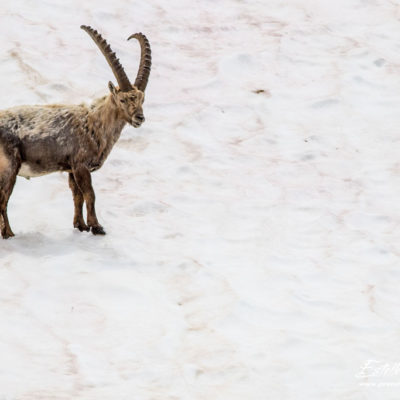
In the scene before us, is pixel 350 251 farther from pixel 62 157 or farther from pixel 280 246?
pixel 62 157

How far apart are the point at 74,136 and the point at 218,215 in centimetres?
244

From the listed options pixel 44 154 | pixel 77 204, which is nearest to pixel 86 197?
pixel 77 204

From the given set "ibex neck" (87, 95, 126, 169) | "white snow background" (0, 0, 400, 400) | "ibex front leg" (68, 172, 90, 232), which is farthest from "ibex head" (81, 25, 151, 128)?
"white snow background" (0, 0, 400, 400)

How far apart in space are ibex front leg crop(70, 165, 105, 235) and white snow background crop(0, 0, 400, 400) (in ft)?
0.57

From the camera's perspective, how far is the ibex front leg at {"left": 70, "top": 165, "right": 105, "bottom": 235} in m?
12.6

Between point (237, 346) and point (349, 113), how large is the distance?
7.37m

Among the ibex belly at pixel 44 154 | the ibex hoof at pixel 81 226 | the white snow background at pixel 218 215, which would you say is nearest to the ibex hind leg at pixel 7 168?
the ibex belly at pixel 44 154

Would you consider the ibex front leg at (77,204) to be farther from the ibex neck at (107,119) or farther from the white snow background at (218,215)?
the ibex neck at (107,119)

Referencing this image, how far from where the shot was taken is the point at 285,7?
20125 millimetres

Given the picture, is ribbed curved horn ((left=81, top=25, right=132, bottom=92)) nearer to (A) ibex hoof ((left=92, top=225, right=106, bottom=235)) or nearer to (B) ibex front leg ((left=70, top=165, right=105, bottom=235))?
(B) ibex front leg ((left=70, top=165, right=105, bottom=235))

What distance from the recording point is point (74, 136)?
1263 centimetres

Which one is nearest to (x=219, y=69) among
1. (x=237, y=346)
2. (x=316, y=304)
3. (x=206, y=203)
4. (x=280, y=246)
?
(x=206, y=203)

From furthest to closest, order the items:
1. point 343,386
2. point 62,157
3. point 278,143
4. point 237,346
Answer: point 278,143 < point 62,157 < point 237,346 < point 343,386

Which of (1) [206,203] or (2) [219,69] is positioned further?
(2) [219,69]
